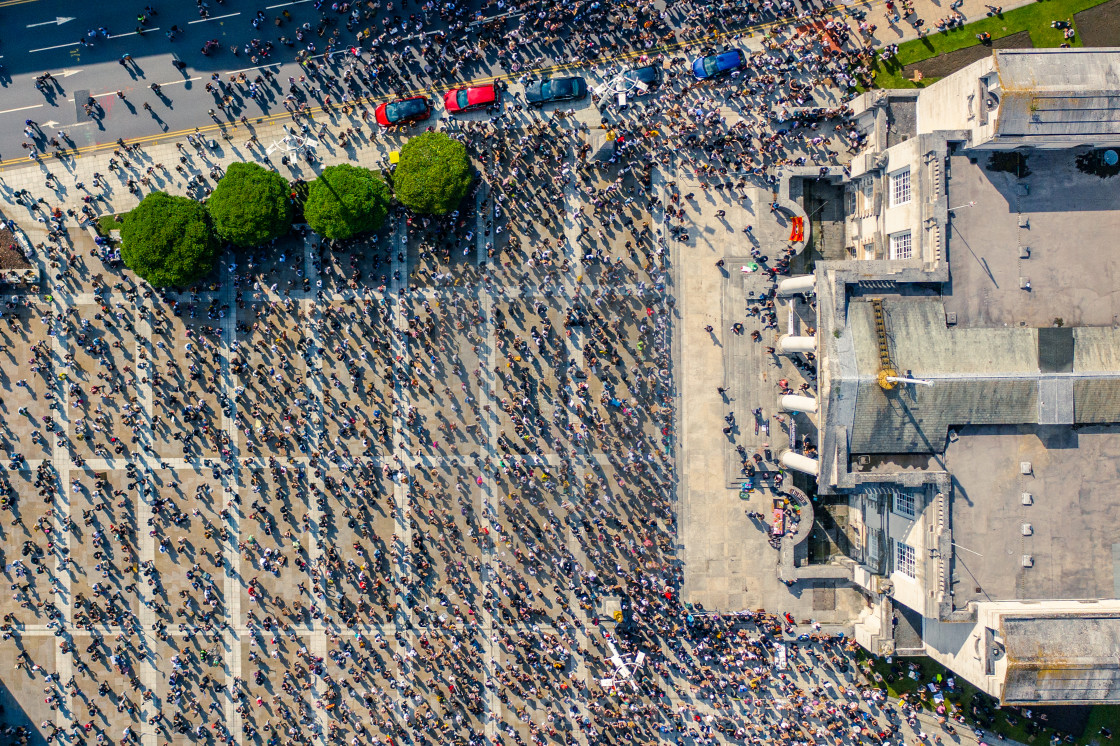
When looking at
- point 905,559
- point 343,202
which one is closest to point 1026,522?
point 905,559

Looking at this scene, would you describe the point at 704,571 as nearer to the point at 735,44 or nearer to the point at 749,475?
the point at 749,475

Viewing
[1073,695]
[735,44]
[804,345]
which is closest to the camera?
[1073,695]

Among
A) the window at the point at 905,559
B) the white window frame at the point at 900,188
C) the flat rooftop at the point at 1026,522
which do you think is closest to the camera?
the flat rooftop at the point at 1026,522

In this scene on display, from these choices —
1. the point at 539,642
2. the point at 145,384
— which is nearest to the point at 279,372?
the point at 145,384

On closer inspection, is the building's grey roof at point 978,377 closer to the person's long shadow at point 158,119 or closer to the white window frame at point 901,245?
the white window frame at point 901,245

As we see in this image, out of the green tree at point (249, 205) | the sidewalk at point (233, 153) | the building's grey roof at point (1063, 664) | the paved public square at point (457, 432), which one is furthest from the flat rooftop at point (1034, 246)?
the green tree at point (249, 205)

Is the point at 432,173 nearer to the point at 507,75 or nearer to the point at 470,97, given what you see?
the point at 470,97
